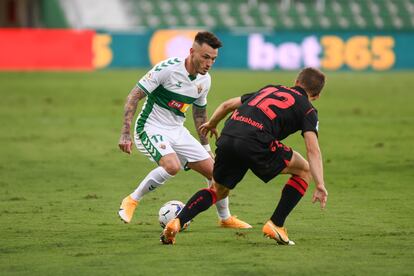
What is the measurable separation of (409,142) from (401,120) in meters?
3.83

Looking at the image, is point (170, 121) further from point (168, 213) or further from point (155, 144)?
point (168, 213)

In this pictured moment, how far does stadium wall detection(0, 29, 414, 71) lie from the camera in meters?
34.8

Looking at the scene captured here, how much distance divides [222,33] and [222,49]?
970 millimetres

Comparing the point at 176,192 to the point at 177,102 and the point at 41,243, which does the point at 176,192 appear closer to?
the point at 177,102

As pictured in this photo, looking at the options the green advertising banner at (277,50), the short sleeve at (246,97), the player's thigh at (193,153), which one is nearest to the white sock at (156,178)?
the player's thigh at (193,153)

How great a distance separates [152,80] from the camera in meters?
9.59

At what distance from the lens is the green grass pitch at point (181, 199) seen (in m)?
7.77

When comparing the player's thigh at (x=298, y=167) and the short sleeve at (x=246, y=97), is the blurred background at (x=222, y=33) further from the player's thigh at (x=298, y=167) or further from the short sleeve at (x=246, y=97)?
the player's thigh at (x=298, y=167)

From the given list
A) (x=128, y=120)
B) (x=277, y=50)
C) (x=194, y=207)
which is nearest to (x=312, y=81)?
(x=194, y=207)

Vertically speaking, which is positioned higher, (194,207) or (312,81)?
(312,81)

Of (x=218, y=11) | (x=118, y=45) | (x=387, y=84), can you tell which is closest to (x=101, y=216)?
(x=387, y=84)

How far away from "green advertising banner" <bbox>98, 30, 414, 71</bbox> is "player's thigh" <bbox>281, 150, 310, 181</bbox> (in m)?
27.3

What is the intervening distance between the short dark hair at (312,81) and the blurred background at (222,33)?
26.4 meters

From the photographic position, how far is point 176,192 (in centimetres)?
1216
